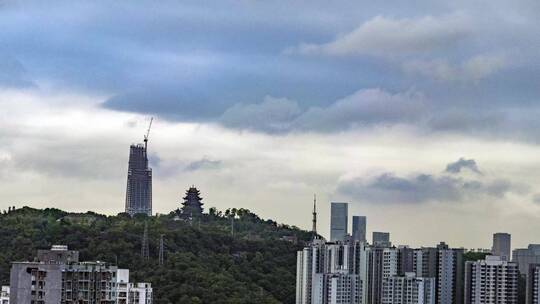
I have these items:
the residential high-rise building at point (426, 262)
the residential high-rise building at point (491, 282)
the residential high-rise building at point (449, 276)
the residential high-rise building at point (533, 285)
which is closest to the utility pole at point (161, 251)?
the residential high-rise building at point (426, 262)

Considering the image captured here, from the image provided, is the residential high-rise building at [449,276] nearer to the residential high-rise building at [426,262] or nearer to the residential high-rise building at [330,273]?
the residential high-rise building at [426,262]

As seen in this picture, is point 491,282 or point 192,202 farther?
point 192,202

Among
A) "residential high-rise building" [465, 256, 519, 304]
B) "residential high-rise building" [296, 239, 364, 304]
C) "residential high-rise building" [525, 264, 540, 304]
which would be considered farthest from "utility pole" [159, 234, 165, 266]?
"residential high-rise building" [525, 264, 540, 304]

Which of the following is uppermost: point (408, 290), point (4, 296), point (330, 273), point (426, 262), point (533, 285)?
point (426, 262)

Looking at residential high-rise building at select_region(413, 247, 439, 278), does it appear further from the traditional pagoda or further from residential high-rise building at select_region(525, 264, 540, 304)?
the traditional pagoda

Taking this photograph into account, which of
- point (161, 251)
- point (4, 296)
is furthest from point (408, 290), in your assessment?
point (4, 296)

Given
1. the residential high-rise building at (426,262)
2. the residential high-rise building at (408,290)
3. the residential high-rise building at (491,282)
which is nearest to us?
the residential high-rise building at (491,282)

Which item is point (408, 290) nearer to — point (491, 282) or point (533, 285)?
point (491, 282)
